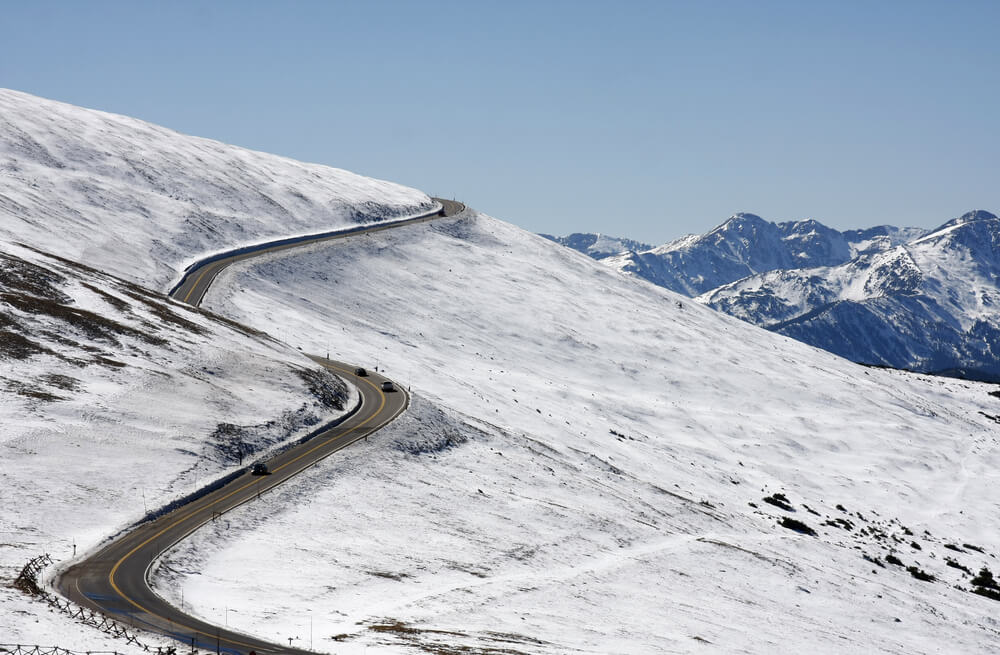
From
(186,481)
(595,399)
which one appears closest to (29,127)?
(595,399)

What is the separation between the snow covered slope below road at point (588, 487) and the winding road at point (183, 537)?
149 centimetres

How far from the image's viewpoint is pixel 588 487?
64.4 meters

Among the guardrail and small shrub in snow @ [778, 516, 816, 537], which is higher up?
the guardrail

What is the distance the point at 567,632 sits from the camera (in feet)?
125

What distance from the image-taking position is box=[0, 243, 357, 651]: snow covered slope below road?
40.2m

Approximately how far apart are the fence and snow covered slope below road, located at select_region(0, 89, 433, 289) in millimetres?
60701

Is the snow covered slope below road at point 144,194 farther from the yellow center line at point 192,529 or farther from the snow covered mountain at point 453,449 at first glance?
the yellow center line at point 192,529

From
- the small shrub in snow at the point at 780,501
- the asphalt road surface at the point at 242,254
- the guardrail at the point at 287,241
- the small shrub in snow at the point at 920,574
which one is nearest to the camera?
the small shrub in snow at the point at 920,574

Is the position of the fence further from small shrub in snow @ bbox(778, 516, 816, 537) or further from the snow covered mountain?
small shrub in snow @ bbox(778, 516, 816, 537)

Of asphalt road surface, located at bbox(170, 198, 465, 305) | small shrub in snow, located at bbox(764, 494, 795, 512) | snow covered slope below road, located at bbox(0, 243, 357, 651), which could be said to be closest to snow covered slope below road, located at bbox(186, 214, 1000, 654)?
Answer: small shrub in snow, located at bbox(764, 494, 795, 512)

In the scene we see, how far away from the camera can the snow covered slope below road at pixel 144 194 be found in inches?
3819

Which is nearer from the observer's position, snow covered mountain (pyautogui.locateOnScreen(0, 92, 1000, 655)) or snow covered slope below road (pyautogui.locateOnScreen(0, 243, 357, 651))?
snow covered slope below road (pyautogui.locateOnScreen(0, 243, 357, 651))

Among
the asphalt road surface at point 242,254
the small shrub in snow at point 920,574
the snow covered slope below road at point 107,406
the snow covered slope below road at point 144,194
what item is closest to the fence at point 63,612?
the snow covered slope below road at point 107,406

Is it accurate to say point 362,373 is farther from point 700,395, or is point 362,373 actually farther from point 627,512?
point 700,395
